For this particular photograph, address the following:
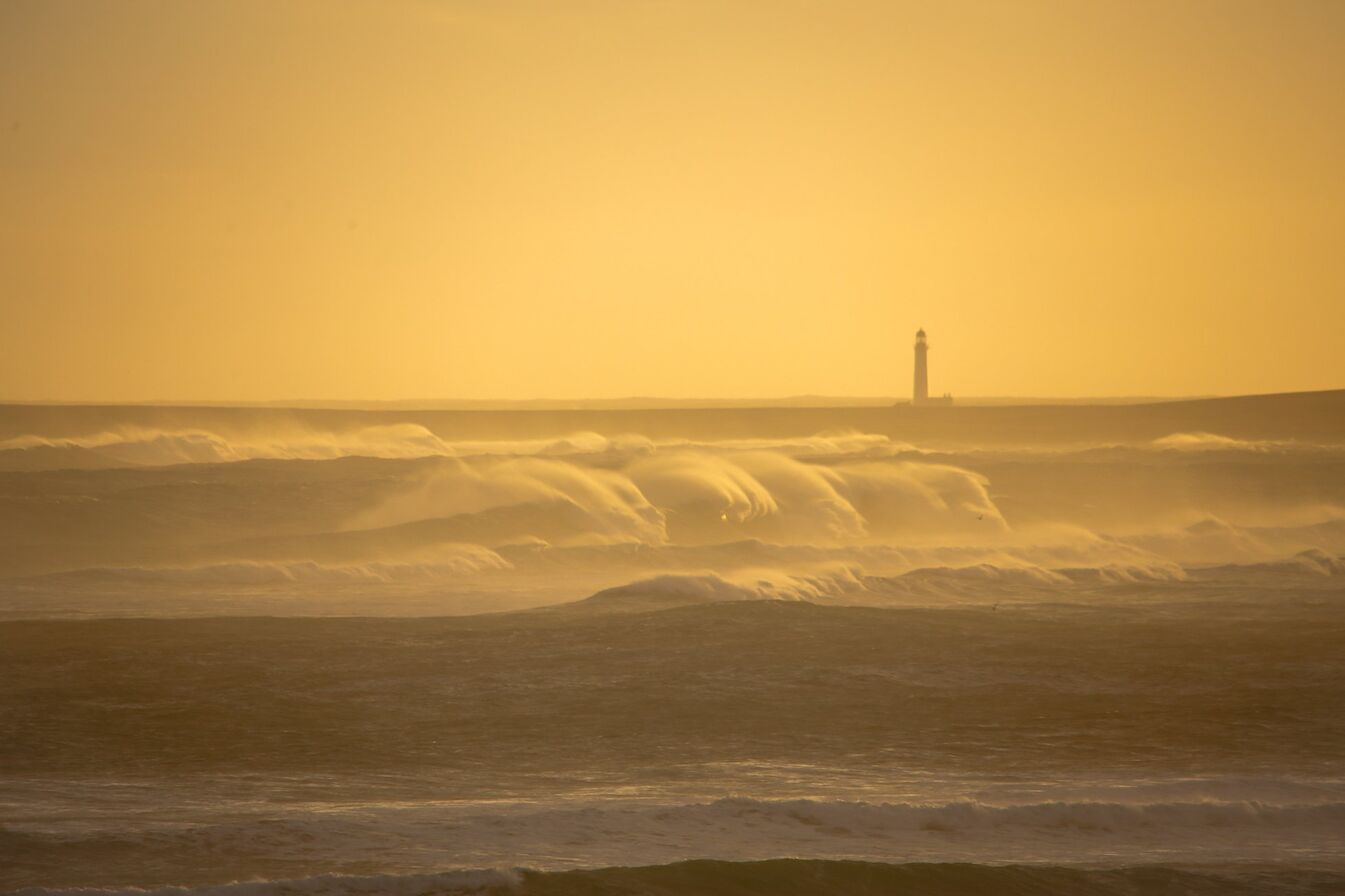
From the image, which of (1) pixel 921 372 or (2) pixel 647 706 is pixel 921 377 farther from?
(2) pixel 647 706

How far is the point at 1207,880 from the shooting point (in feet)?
24.8

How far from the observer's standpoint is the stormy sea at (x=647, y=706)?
773 cm

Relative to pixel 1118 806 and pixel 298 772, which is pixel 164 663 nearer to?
pixel 298 772

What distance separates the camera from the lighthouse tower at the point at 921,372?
71250 mm

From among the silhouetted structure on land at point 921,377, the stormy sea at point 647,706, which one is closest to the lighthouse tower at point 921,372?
the silhouetted structure on land at point 921,377

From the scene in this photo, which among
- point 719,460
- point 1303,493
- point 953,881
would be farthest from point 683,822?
point 1303,493

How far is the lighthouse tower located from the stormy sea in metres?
44.6

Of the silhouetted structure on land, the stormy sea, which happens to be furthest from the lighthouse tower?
the stormy sea

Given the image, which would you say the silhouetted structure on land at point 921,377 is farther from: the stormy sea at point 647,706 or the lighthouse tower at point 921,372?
the stormy sea at point 647,706

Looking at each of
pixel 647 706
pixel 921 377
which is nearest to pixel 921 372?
pixel 921 377

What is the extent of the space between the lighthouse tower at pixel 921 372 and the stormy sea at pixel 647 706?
4463 centimetres

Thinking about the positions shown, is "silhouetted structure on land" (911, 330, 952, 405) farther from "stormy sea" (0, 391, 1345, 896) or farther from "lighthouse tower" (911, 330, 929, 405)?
"stormy sea" (0, 391, 1345, 896)

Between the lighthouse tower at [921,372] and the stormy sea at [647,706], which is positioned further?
the lighthouse tower at [921,372]

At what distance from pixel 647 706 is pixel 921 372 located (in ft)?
207
